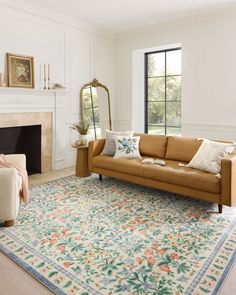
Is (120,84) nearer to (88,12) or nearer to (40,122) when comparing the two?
(88,12)

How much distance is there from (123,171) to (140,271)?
1917 millimetres

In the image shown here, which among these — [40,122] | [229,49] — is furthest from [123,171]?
[229,49]

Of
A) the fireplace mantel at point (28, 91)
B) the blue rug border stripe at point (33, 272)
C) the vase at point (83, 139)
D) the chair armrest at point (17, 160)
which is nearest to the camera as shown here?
the blue rug border stripe at point (33, 272)

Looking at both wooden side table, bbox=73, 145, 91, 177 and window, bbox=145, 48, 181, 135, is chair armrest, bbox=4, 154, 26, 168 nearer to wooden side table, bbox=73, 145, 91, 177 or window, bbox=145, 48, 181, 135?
wooden side table, bbox=73, 145, 91, 177

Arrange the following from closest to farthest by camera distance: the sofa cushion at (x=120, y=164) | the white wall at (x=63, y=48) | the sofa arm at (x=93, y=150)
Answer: the sofa cushion at (x=120, y=164) < the white wall at (x=63, y=48) < the sofa arm at (x=93, y=150)

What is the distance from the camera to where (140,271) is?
1.99m

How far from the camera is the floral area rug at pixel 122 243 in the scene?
6.16ft

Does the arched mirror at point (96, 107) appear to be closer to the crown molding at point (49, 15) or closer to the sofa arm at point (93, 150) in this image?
the crown molding at point (49, 15)

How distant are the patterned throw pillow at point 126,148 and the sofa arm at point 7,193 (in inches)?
68.7

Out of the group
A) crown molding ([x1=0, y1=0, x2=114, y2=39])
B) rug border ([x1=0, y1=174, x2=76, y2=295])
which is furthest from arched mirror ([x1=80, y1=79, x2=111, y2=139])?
rug border ([x1=0, y1=174, x2=76, y2=295])

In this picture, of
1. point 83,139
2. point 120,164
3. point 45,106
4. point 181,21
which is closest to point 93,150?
point 83,139

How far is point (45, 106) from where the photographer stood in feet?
15.2

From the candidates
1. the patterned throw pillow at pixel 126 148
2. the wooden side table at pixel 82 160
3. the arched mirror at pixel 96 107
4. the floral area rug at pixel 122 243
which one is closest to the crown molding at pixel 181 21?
the arched mirror at pixel 96 107

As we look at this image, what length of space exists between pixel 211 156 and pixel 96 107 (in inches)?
119
